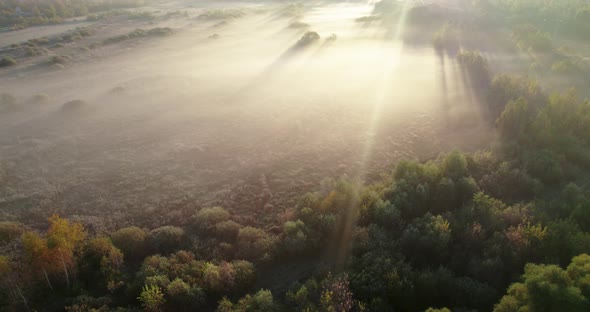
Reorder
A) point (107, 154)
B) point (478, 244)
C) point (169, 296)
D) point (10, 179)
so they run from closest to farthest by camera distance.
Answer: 1. point (169, 296)
2. point (478, 244)
3. point (10, 179)
4. point (107, 154)

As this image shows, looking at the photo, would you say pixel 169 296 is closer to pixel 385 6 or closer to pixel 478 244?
pixel 478 244

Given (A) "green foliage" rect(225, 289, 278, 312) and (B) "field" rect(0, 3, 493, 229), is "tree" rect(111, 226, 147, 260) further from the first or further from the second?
(A) "green foliage" rect(225, 289, 278, 312)

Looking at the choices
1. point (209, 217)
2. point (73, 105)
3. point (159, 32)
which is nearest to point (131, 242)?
point (209, 217)

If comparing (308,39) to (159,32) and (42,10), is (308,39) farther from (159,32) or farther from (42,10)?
(42,10)

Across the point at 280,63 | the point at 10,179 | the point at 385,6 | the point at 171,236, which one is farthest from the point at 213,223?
the point at 385,6

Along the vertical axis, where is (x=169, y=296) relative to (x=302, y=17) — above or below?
below

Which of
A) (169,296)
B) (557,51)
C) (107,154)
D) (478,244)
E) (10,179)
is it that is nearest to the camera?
(169,296)

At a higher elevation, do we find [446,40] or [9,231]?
[446,40]

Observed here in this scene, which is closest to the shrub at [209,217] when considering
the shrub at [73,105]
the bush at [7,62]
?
the shrub at [73,105]
